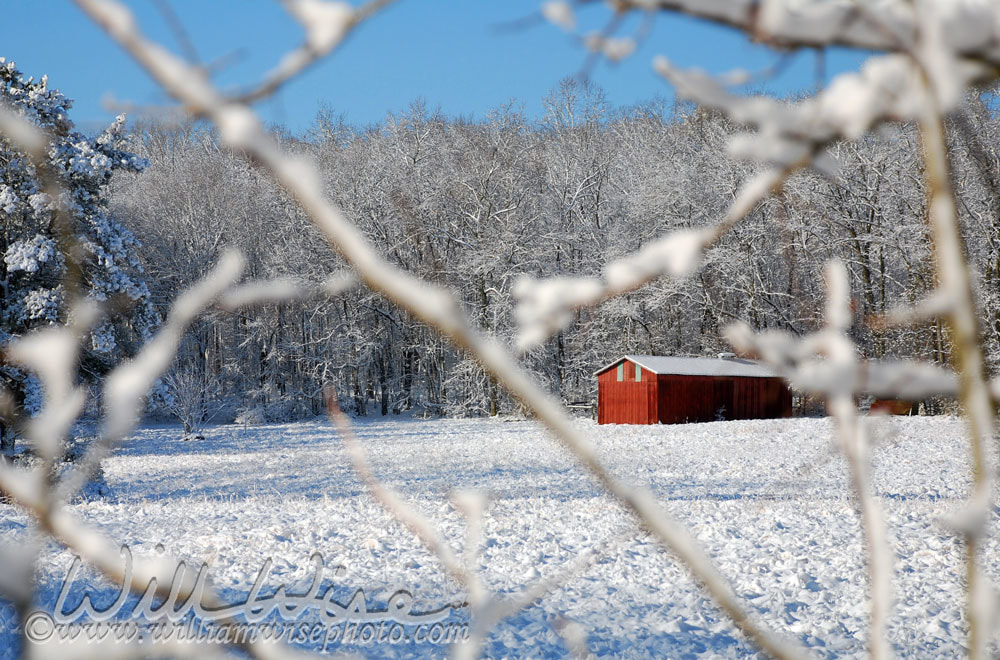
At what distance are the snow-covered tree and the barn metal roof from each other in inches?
593

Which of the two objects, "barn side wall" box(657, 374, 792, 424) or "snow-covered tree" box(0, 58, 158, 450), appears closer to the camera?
"snow-covered tree" box(0, 58, 158, 450)

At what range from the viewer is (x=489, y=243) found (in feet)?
88.9

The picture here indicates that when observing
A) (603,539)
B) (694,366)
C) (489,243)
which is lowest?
(603,539)

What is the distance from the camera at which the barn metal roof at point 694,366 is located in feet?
74.7

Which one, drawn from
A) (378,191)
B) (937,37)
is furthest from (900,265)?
(937,37)

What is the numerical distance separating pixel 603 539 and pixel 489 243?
21.1 metres

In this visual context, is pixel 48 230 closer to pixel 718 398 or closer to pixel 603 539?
pixel 603 539

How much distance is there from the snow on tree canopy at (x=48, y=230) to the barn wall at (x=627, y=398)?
15046 mm

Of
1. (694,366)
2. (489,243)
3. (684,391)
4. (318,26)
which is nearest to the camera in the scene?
(318,26)

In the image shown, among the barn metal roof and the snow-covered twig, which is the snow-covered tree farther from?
the barn metal roof

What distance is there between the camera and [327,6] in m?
0.38

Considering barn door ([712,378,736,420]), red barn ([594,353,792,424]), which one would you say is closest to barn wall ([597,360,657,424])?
red barn ([594,353,792,424])

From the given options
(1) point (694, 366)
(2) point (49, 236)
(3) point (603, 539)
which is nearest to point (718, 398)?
(1) point (694, 366)

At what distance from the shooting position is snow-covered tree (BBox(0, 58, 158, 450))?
9945 mm
